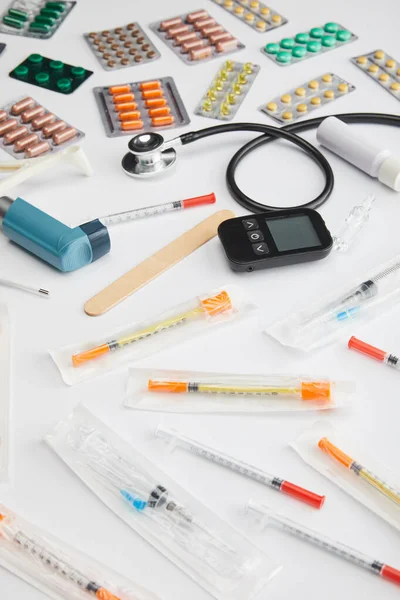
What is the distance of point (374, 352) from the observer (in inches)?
39.0

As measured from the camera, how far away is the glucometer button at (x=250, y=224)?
1.13 metres

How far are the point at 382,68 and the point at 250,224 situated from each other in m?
0.59

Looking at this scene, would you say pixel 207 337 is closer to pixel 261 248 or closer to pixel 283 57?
pixel 261 248

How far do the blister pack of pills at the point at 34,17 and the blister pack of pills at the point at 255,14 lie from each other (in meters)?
0.37

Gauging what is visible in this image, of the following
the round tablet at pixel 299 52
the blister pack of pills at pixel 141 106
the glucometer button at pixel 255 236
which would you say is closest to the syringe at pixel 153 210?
the glucometer button at pixel 255 236

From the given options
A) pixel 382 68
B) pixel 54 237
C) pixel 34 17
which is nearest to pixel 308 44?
pixel 382 68

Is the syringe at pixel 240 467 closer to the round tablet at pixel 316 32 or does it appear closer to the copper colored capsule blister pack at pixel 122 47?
the copper colored capsule blister pack at pixel 122 47

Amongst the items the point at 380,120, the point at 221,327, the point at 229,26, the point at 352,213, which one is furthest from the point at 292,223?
the point at 229,26

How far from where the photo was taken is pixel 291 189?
125cm

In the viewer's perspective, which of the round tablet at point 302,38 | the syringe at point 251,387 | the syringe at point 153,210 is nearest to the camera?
the syringe at point 251,387

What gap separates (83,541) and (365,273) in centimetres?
57

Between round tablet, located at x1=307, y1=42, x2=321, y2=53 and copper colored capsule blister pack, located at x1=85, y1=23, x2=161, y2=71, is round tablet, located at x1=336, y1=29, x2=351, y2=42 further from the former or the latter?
copper colored capsule blister pack, located at x1=85, y1=23, x2=161, y2=71

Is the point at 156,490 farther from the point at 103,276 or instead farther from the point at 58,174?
the point at 58,174

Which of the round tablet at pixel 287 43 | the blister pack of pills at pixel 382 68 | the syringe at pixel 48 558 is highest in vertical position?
the blister pack of pills at pixel 382 68
